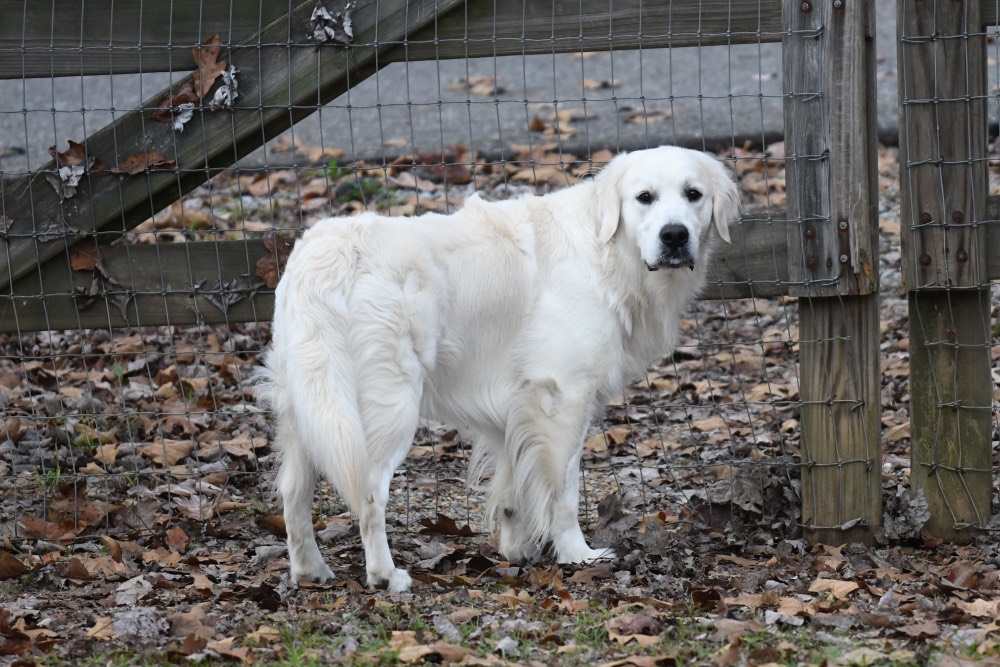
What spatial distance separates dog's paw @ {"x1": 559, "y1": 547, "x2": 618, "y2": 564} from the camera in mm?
4332

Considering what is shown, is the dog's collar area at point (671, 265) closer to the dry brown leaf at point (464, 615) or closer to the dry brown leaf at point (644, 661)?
the dry brown leaf at point (464, 615)

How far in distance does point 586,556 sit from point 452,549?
53 cm

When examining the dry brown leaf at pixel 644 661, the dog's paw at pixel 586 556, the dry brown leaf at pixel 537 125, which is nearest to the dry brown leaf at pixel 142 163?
the dog's paw at pixel 586 556

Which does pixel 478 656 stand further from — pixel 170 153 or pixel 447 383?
pixel 170 153

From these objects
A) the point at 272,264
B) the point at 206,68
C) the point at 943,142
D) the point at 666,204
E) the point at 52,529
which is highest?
the point at 206,68

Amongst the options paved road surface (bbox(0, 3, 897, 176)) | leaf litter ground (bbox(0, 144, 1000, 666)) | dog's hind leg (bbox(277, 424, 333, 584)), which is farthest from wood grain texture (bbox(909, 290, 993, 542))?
paved road surface (bbox(0, 3, 897, 176))

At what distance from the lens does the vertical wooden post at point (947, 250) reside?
411 centimetres

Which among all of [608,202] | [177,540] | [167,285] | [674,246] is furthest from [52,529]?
[674,246]

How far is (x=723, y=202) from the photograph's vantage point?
4406 millimetres

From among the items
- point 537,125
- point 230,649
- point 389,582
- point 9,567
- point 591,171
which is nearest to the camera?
point 230,649

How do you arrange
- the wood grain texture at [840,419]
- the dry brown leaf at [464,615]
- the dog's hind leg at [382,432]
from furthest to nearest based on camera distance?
the wood grain texture at [840,419] < the dog's hind leg at [382,432] < the dry brown leaf at [464,615]

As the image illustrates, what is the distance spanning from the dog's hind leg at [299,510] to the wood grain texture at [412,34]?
1.48m

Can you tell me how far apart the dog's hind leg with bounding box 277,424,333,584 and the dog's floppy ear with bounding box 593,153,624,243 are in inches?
54.7

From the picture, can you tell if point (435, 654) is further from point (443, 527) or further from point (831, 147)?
point (831, 147)
